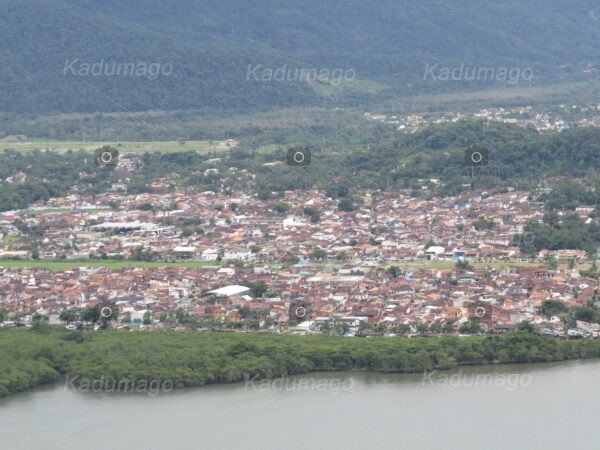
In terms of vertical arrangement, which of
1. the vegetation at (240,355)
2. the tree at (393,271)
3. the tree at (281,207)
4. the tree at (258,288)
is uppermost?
the tree at (281,207)

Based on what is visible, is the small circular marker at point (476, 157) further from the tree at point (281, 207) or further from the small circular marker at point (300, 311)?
the small circular marker at point (300, 311)

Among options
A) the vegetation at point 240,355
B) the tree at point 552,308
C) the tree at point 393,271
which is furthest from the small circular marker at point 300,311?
the tree at point 552,308

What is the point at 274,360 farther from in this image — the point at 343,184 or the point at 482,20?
the point at 482,20

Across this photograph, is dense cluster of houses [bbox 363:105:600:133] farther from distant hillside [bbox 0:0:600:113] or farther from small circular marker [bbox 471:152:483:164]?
distant hillside [bbox 0:0:600:113]

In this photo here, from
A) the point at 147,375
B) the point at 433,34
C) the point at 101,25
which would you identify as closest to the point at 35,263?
the point at 147,375

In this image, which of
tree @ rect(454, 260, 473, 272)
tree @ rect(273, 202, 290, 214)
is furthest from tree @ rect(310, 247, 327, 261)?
tree @ rect(273, 202, 290, 214)

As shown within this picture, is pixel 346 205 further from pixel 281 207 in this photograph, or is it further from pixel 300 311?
pixel 300 311
